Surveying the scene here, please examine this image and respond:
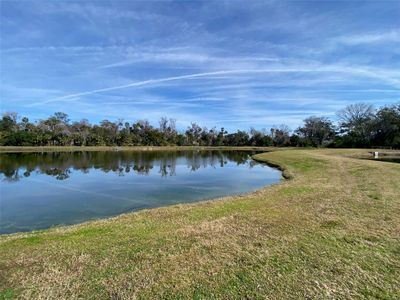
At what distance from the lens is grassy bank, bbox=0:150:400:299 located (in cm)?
379

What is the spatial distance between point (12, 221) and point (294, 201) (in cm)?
926

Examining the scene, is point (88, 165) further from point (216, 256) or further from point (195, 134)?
point (195, 134)

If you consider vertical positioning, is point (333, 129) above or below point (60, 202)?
above

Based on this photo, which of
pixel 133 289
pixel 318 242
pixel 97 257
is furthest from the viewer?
pixel 318 242

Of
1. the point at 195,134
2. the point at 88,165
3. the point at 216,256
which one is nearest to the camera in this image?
the point at 216,256

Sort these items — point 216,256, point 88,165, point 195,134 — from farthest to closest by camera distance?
point 195,134 → point 88,165 → point 216,256

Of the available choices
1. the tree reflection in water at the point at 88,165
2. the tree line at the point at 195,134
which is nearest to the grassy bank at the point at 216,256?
the tree reflection in water at the point at 88,165

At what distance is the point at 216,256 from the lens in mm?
4848

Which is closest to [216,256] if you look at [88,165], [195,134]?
[88,165]

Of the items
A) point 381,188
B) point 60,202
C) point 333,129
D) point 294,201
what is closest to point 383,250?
point 294,201

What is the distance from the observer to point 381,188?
11195 mm

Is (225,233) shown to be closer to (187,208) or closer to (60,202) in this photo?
(187,208)

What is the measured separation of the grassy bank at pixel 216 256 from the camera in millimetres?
3787

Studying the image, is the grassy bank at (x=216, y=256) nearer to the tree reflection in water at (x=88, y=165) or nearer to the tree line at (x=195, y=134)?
the tree reflection in water at (x=88, y=165)
